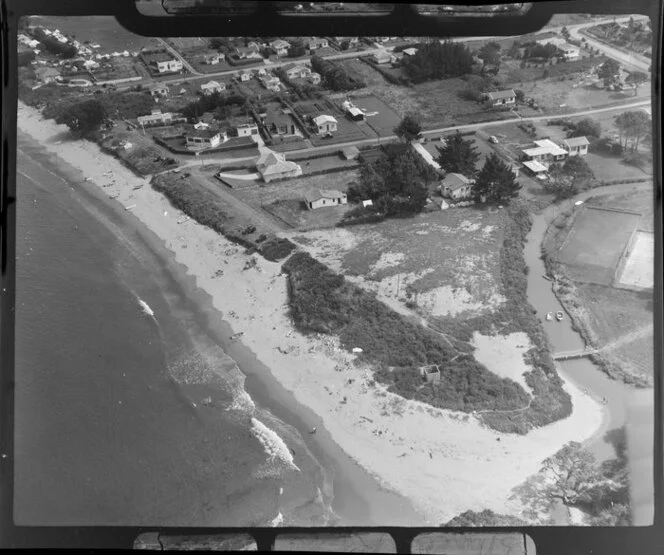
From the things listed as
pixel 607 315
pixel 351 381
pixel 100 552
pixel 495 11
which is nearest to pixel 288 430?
pixel 351 381

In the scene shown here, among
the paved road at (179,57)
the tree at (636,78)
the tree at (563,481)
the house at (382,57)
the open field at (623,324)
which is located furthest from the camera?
the house at (382,57)

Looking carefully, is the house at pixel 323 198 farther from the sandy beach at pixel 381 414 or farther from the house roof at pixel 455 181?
the house roof at pixel 455 181

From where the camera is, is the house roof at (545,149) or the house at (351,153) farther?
the house at (351,153)

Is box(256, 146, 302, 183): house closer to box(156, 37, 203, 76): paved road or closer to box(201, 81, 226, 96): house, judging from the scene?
box(201, 81, 226, 96): house

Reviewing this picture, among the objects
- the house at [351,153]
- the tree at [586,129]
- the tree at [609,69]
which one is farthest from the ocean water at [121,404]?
the tree at [609,69]

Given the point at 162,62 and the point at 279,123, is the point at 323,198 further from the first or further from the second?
the point at 162,62

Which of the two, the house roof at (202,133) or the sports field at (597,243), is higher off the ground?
the house roof at (202,133)

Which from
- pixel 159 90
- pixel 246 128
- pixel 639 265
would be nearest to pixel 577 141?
pixel 639 265

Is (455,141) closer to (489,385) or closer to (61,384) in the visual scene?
(489,385)
